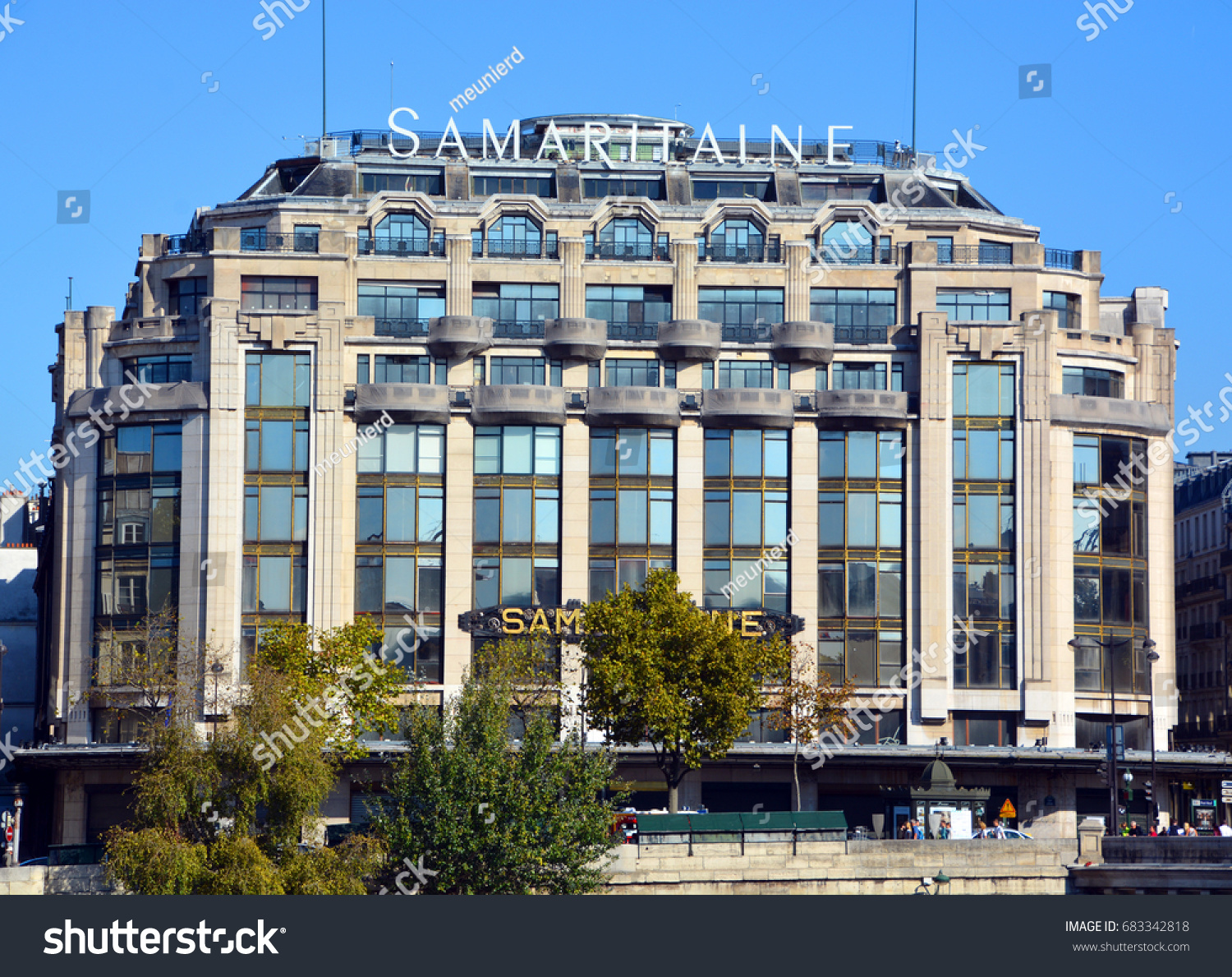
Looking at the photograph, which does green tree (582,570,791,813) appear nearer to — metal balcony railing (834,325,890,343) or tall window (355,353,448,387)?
tall window (355,353,448,387)

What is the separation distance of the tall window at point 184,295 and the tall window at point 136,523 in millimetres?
7843

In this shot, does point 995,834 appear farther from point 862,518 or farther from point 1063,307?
point 1063,307

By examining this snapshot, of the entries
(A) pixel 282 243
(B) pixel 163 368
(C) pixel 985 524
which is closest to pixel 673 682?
(C) pixel 985 524

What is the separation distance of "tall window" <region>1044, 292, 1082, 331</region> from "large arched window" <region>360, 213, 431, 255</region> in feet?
105

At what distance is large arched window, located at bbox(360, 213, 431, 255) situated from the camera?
4272 inches

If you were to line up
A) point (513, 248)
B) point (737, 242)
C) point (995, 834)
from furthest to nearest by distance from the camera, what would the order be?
point (737, 242) < point (513, 248) < point (995, 834)

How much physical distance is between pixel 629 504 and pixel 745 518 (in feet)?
19.0

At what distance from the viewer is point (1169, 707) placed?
10506 centimetres

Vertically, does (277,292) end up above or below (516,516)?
above

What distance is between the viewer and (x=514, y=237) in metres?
109

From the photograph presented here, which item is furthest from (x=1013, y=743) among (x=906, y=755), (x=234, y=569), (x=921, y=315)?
(x=234, y=569)

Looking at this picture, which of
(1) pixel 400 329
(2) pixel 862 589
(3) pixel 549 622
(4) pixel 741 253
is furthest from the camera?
(4) pixel 741 253

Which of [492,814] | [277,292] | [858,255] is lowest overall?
[492,814]

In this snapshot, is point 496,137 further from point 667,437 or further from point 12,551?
point 12,551
